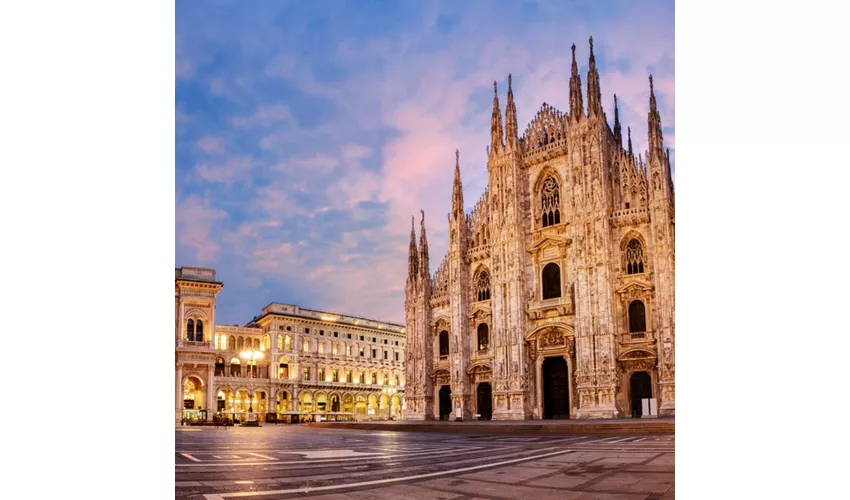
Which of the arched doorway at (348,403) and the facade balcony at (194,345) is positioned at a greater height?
the facade balcony at (194,345)

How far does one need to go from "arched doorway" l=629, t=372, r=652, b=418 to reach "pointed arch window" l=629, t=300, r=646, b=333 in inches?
59.7

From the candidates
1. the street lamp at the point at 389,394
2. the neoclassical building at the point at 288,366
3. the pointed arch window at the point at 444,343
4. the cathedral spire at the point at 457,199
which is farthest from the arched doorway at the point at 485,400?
the street lamp at the point at 389,394

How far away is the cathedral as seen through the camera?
21156 millimetres

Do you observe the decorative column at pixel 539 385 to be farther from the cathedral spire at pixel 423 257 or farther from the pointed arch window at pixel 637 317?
the cathedral spire at pixel 423 257

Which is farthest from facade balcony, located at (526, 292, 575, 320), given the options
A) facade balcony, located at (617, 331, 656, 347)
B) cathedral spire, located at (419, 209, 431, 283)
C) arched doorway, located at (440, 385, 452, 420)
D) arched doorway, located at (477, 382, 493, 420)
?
cathedral spire, located at (419, 209, 431, 283)

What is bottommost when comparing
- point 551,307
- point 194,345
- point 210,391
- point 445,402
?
point 210,391

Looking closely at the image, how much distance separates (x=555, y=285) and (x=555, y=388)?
3.87m

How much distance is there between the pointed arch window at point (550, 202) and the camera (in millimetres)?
24420

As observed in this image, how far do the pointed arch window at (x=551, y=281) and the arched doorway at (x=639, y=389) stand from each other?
4211mm

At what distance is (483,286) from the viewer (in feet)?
86.3

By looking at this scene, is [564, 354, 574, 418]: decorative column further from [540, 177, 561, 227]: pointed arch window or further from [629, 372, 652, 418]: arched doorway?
[540, 177, 561, 227]: pointed arch window

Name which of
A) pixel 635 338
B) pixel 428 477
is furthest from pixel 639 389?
pixel 428 477

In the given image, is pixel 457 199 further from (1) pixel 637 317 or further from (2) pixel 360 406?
(2) pixel 360 406
